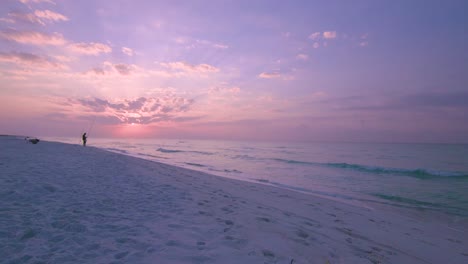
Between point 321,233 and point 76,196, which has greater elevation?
point 76,196

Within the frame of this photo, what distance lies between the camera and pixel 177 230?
5.04 m

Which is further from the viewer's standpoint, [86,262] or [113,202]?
[113,202]

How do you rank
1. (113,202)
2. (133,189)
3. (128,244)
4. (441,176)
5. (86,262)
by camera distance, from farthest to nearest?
(441,176), (133,189), (113,202), (128,244), (86,262)

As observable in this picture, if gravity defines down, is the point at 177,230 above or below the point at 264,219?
above

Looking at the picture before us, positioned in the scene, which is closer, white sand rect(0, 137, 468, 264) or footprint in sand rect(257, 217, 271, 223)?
white sand rect(0, 137, 468, 264)

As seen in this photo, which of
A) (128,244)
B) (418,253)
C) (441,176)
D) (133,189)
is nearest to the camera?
(128,244)

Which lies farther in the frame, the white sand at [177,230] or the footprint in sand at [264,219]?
the footprint in sand at [264,219]

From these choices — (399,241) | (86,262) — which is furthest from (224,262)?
(399,241)

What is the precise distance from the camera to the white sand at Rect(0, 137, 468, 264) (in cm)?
396

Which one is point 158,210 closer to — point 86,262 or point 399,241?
point 86,262

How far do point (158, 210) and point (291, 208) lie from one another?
504 centimetres

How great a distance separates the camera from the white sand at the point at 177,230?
3965 millimetres

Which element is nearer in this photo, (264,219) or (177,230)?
(177,230)

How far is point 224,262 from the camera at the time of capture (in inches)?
151
